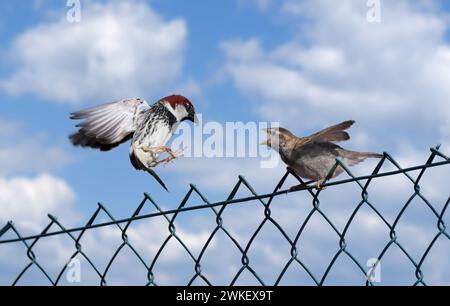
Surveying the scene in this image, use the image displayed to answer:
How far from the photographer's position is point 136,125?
18.5ft

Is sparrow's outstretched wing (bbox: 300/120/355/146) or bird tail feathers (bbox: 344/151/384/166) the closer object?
sparrow's outstretched wing (bbox: 300/120/355/146)

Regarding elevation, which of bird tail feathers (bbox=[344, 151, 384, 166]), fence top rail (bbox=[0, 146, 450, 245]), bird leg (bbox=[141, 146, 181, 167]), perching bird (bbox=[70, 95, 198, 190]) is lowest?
fence top rail (bbox=[0, 146, 450, 245])

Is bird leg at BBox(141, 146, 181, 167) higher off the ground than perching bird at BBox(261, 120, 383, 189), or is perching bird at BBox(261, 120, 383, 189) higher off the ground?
bird leg at BBox(141, 146, 181, 167)

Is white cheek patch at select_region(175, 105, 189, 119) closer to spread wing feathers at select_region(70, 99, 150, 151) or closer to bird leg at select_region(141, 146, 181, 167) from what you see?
spread wing feathers at select_region(70, 99, 150, 151)

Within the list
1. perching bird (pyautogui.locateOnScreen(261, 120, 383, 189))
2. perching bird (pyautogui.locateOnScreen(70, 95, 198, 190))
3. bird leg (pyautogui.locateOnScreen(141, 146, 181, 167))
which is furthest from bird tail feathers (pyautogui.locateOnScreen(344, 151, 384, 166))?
perching bird (pyautogui.locateOnScreen(70, 95, 198, 190))

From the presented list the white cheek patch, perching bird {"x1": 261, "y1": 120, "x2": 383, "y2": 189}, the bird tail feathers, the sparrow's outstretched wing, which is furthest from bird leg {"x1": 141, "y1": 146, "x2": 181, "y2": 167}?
the sparrow's outstretched wing

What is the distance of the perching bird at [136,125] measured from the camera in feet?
17.4

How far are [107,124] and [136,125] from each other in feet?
0.80

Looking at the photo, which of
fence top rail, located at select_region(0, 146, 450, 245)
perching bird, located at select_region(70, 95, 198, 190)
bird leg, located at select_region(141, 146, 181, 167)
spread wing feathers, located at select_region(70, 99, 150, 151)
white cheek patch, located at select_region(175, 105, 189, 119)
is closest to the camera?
fence top rail, located at select_region(0, 146, 450, 245)

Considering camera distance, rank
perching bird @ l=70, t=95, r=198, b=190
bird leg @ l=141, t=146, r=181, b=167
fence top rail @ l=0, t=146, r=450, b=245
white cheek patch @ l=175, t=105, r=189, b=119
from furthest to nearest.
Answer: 1. white cheek patch @ l=175, t=105, r=189, b=119
2. perching bird @ l=70, t=95, r=198, b=190
3. bird leg @ l=141, t=146, r=181, b=167
4. fence top rail @ l=0, t=146, r=450, b=245

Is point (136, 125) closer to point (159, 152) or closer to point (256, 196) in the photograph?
point (159, 152)

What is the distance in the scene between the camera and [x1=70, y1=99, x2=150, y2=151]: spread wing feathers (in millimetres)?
5441

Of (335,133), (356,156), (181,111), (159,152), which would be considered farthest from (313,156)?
(181,111)

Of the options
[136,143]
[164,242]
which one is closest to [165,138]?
[136,143]
